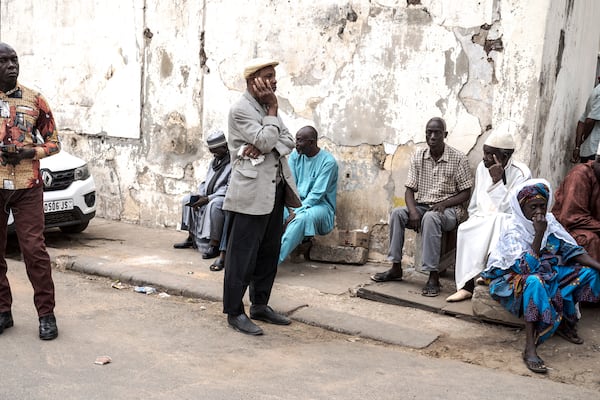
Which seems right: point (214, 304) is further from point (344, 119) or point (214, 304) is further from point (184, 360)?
point (344, 119)

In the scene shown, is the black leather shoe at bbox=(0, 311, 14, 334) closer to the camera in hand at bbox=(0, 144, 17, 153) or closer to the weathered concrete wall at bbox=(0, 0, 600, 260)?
the camera in hand at bbox=(0, 144, 17, 153)

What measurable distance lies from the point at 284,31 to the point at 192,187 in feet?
7.08

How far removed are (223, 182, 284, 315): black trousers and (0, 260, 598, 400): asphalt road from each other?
292mm

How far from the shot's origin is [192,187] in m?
8.22

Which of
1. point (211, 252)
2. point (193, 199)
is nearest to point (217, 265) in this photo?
point (211, 252)

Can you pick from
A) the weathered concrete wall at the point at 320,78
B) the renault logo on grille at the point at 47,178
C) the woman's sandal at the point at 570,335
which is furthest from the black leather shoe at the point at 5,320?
the woman's sandal at the point at 570,335

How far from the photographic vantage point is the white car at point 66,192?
716 centimetres

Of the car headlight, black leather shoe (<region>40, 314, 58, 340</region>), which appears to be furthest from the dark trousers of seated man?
the car headlight

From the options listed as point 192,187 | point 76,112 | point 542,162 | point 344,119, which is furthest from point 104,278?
point 542,162

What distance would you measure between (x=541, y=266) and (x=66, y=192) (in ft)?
15.9

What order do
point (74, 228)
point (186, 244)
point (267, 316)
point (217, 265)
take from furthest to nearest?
point (74, 228) < point (186, 244) < point (217, 265) < point (267, 316)

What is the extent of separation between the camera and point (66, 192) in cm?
729

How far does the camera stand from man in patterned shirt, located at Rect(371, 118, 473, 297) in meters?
5.98

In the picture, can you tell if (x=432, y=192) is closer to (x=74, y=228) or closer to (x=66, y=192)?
(x=66, y=192)
